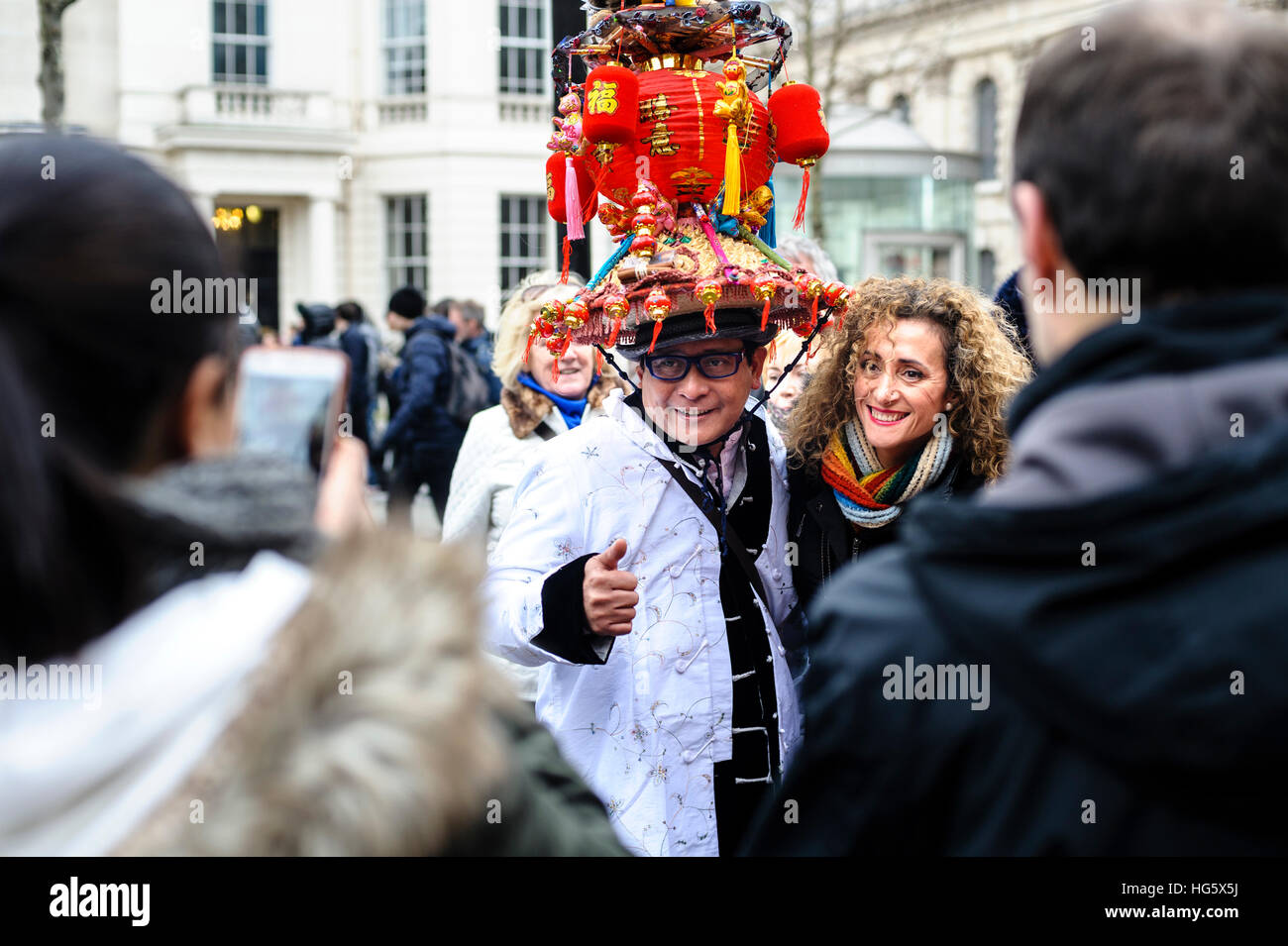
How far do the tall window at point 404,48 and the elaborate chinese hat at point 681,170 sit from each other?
23.9 meters

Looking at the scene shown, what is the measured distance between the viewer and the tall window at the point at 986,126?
104 ft

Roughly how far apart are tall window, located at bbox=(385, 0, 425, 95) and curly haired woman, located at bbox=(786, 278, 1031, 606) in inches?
957

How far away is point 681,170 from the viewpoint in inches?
121

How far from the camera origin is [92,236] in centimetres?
106

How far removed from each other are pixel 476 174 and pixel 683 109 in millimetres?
23248

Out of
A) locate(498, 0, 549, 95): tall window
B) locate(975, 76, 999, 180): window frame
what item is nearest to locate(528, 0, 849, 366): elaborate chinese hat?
locate(498, 0, 549, 95): tall window

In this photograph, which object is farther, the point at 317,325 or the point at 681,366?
the point at 317,325

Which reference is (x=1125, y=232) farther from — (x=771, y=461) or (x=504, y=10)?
(x=504, y=10)

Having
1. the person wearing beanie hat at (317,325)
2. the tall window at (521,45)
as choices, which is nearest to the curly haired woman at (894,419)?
the person wearing beanie hat at (317,325)

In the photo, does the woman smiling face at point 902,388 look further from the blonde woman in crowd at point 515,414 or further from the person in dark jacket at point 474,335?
the person in dark jacket at point 474,335

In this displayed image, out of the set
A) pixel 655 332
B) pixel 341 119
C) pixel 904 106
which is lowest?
pixel 655 332

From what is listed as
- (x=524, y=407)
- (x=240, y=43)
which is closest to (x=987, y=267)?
(x=240, y=43)

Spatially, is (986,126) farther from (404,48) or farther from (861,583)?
(861,583)

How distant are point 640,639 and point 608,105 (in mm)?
1245
